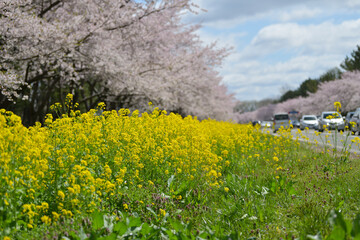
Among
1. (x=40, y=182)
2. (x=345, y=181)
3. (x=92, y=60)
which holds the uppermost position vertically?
(x=92, y=60)

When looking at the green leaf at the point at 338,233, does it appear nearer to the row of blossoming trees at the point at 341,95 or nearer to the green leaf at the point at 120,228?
the green leaf at the point at 120,228

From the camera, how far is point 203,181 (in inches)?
265

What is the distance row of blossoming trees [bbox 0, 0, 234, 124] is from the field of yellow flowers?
17.2ft

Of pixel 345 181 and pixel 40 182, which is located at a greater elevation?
pixel 40 182

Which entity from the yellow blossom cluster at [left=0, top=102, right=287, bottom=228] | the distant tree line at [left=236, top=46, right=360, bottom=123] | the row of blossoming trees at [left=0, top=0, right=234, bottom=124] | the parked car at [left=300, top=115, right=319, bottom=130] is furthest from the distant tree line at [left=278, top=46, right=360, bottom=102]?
the yellow blossom cluster at [left=0, top=102, right=287, bottom=228]

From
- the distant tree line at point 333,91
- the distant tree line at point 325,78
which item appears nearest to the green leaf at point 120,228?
the distant tree line at point 333,91

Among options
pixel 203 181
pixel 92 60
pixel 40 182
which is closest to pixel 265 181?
pixel 203 181

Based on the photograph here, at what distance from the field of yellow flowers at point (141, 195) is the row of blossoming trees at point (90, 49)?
17.2 feet

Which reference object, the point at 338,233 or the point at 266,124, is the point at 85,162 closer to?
the point at 338,233

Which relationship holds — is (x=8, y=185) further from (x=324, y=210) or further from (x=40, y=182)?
(x=324, y=210)

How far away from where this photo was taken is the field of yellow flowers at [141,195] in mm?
3996

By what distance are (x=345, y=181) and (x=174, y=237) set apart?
3.79 metres

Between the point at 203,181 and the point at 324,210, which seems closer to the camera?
the point at 324,210

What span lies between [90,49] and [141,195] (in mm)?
10178
